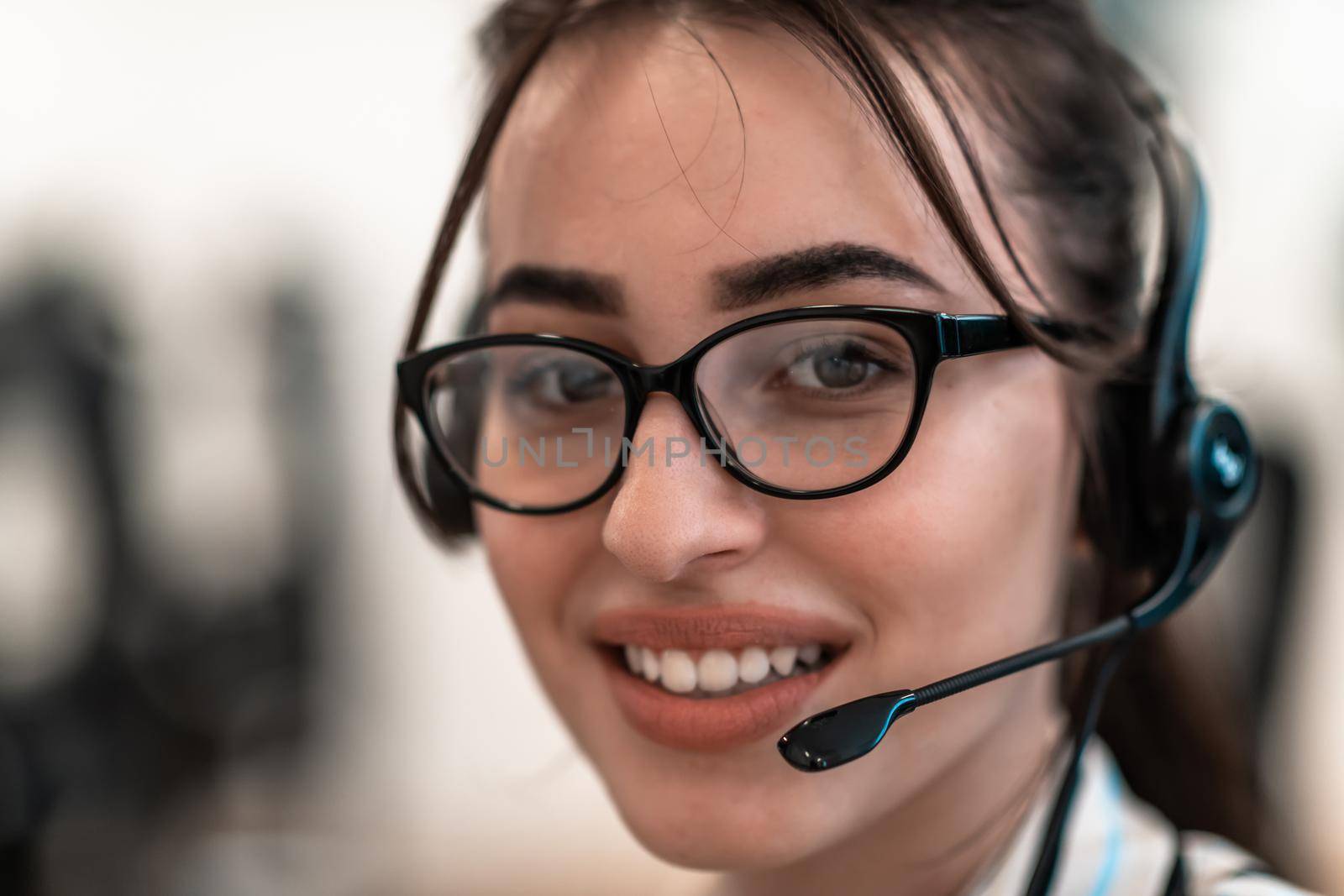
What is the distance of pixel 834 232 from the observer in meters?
0.71

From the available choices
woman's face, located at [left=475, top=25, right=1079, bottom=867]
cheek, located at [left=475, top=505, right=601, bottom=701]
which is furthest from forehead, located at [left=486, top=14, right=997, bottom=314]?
cheek, located at [left=475, top=505, right=601, bottom=701]

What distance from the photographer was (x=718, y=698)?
2.53ft

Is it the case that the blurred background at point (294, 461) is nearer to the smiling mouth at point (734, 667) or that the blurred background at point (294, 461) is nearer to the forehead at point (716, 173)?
the forehead at point (716, 173)

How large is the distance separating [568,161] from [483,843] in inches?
104

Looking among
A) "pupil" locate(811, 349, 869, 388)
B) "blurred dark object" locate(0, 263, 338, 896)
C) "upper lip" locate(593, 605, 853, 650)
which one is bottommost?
"blurred dark object" locate(0, 263, 338, 896)

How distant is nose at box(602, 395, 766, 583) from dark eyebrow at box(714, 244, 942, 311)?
0.30 ft

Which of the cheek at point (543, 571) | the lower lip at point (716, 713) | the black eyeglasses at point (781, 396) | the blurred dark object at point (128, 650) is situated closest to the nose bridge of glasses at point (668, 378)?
the black eyeglasses at point (781, 396)

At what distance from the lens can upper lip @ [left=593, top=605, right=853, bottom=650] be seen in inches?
29.1

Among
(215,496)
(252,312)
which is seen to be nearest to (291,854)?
(215,496)

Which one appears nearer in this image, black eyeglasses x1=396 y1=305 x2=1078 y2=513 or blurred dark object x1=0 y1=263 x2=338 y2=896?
black eyeglasses x1=396 y1=305 x2=1078 y2=513

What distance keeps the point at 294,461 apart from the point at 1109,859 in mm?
2313

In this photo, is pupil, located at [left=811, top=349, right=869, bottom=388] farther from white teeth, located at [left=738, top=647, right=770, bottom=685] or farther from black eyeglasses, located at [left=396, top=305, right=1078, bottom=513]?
white teeth, located at [left=738, top=647, right=770, bottom=685]

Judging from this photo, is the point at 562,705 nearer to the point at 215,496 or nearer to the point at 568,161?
the point at 568,161

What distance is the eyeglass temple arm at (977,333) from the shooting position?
2.34ft
